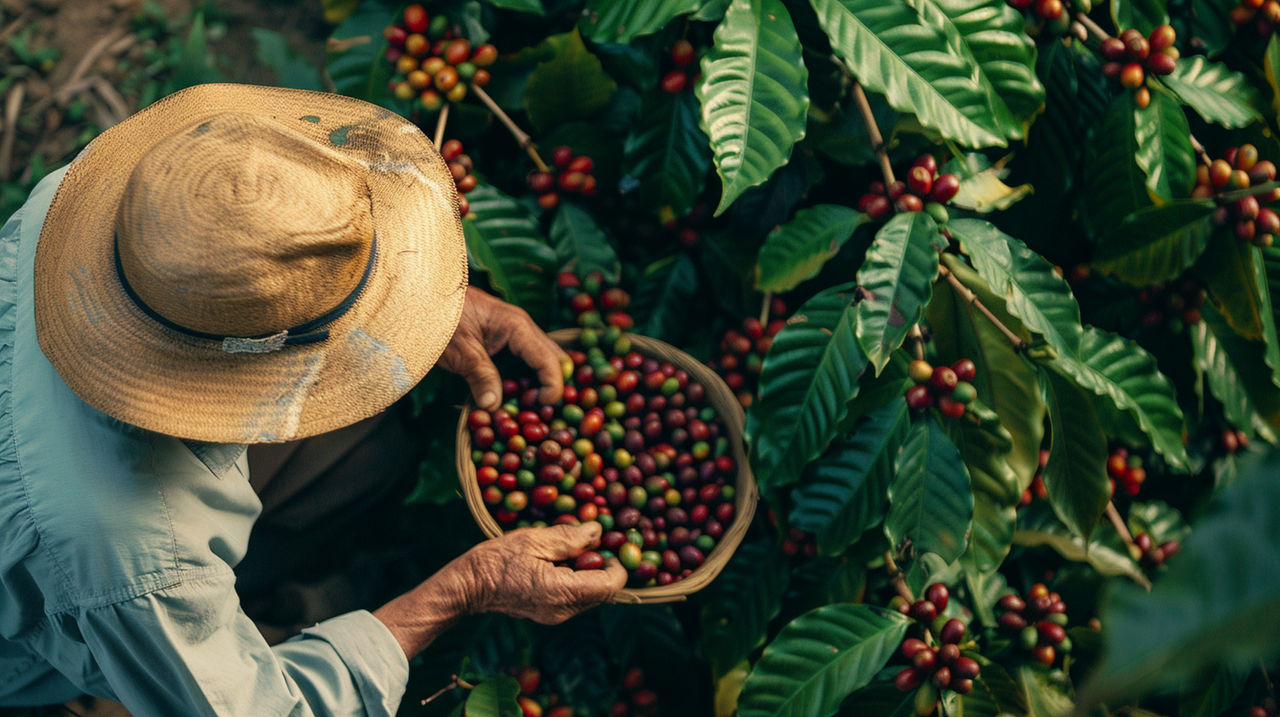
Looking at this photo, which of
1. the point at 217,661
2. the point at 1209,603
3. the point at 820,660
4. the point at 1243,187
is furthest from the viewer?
the point at 1243,187

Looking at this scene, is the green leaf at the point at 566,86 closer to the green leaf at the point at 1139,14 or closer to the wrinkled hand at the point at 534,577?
the wrinkled hand at the point at 534,577

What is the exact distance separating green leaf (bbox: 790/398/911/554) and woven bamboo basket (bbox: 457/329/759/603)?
133 millimetres

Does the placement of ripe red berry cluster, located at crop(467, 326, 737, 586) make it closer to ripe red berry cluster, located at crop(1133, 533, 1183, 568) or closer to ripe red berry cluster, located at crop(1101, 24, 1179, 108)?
ripe red berry cluster, located at crop(1133, 533, 1183, 568)

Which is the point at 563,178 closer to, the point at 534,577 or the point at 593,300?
the point at 593,300

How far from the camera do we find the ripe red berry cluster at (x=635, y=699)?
2.00 metres

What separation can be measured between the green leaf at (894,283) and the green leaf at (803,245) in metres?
0.14

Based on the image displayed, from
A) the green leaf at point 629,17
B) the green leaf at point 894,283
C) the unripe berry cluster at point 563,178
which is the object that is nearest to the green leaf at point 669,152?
the unripe berry cluster at point 563,178

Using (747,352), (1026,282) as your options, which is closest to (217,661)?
(747,352)

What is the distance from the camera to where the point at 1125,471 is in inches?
76.5

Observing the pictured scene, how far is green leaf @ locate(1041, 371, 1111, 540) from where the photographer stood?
169 cm

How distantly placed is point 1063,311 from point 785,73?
728 mm

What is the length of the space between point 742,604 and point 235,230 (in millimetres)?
1387

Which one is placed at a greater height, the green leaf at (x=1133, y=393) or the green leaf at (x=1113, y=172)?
the green leaf at (x=1113, y=172)

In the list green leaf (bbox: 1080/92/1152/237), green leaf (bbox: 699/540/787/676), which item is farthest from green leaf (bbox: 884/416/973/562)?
green leaf (bbox: 1080/92/1152/237)
